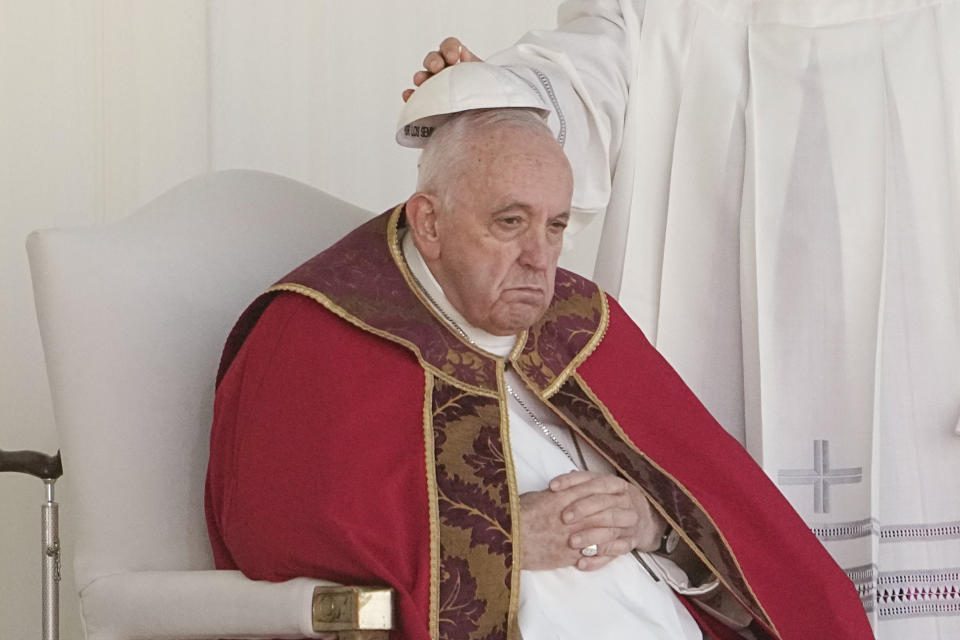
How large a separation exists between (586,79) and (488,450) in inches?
48.2

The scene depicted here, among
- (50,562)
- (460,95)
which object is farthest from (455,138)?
(50,562)

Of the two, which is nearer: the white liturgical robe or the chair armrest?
the chair armrest

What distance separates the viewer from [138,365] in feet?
9.36

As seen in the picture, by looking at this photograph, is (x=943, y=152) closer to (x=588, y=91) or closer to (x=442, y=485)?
(x=588, y=91)

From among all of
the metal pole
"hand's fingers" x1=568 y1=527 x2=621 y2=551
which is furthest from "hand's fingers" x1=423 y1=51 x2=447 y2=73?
the metal pole

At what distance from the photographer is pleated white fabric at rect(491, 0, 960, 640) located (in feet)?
11.9

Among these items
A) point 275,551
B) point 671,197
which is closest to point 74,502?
point 275,551

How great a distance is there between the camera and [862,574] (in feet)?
11.8

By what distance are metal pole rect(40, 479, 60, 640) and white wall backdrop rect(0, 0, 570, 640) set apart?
0.54m

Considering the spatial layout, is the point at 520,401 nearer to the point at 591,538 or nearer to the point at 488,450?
the point at 488,450

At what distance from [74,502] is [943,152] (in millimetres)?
2359

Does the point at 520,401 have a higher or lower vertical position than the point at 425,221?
lower

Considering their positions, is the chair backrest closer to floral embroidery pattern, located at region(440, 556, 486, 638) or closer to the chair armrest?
the chair armrest

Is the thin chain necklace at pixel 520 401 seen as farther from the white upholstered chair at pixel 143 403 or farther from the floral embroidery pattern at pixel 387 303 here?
the white upholstered chair at pixel 143 403
